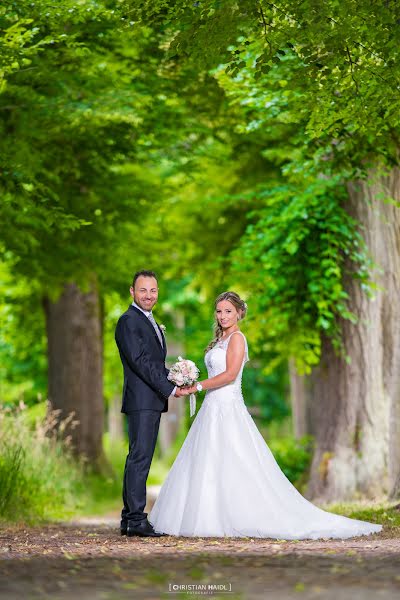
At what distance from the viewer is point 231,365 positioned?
986 centimetres

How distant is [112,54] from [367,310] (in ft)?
17.5

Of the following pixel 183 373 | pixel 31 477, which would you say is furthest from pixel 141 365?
pixel 31 477

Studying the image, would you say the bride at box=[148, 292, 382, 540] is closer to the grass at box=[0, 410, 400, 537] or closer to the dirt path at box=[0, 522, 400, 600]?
the dirt path at box=[0, 522, 400, 600]

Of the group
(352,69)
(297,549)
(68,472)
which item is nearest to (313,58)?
(352,69)

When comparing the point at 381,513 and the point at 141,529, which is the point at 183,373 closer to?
the point at 141,529

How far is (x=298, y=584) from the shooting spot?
5.88 metres

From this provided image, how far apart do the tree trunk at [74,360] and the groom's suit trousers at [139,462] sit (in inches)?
397

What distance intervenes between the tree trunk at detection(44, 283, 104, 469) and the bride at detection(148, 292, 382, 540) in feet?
31.9

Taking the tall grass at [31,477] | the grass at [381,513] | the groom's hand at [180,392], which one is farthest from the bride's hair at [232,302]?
the tall grass at [31,477]

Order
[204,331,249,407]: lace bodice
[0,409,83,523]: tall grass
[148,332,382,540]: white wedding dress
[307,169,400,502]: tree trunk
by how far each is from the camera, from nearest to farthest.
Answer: [148,332,382,540]: white wedding dress, [204,331,249,407]: lace bodice, [0,409,83,523]: tall grass, [307,169,400,502]: tree trunk

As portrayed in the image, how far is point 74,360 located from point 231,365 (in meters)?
10.1

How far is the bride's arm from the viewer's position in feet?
32.2

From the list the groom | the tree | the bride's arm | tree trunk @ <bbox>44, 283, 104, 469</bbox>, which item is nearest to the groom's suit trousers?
the groom

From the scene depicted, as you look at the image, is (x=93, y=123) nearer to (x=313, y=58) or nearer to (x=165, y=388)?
(x=313, y=58)
